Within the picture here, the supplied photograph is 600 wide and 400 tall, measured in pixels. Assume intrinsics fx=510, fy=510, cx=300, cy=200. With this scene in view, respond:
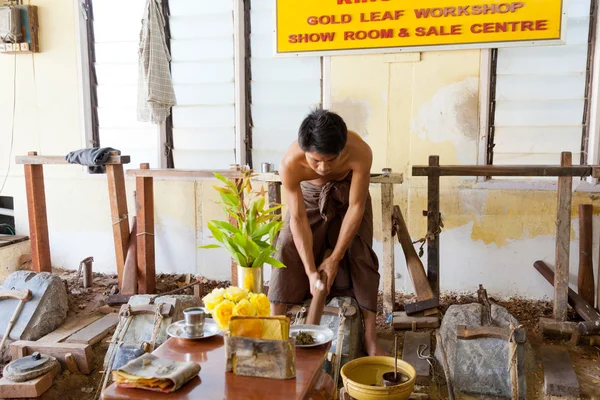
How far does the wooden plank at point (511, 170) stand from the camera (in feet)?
12.6

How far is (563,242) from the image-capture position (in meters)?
3.98

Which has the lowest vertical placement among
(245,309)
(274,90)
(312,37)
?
(245,309)

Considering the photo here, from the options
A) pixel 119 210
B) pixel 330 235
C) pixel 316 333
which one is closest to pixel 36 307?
pixel 119 210

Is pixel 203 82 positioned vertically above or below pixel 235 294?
above

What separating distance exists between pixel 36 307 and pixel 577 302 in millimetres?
4550

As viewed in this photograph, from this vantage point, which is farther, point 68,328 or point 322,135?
point 68,328

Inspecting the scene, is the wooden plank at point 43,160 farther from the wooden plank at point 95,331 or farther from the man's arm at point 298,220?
the man's arm at point 298,220

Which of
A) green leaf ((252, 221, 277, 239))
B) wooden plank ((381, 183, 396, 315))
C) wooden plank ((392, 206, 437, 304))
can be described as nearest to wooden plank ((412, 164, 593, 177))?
wooden plank ((381, 183, 396, 315))

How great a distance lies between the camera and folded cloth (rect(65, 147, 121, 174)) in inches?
185

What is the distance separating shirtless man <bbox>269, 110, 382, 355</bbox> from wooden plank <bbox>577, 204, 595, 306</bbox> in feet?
6.76

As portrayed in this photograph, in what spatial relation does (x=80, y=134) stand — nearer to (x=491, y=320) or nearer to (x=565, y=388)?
(x=491, y=320)

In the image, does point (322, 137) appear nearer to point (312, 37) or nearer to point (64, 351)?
point (312, 37)

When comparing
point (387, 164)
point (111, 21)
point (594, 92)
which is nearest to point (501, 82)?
point (594, 92)

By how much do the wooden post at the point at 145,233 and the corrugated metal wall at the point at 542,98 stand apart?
11.0 ft
